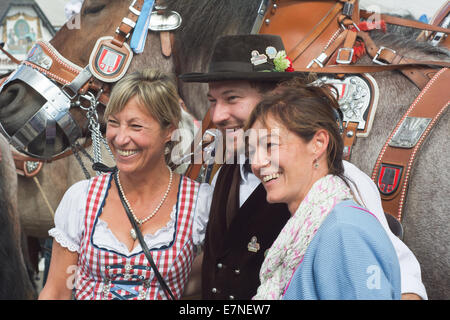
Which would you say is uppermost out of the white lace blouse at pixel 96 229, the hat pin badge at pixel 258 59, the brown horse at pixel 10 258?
the hat pin badge at pixel 258 59

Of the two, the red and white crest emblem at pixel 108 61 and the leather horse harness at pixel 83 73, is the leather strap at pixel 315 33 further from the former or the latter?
the red and white crest emblem at pixel 108 61

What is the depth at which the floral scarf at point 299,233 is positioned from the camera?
128 cm

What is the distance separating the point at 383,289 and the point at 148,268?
870mm

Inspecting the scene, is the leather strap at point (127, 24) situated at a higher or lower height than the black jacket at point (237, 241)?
higher

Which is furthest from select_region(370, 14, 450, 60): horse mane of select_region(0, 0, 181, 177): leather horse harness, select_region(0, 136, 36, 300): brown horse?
select_region(0, 136, 36, 300): brown horse

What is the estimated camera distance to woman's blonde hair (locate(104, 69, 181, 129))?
1.77m

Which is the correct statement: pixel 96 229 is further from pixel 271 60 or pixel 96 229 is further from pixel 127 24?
pixel 127 24

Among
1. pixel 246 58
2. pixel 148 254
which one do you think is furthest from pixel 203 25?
pixel 148 254

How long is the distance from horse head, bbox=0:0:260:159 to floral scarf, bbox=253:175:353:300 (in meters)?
1.71

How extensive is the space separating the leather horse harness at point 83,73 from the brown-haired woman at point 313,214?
1541mm

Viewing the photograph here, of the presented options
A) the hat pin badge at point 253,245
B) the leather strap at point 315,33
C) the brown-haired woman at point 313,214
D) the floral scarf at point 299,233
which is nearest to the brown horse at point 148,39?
the leather strap at point 315,33

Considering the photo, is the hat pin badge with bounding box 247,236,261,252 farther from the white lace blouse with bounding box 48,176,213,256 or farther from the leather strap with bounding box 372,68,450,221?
the leather strap with bounding box 372,68,450,221

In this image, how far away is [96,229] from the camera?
175cm

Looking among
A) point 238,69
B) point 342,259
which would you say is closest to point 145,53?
point 238,69
